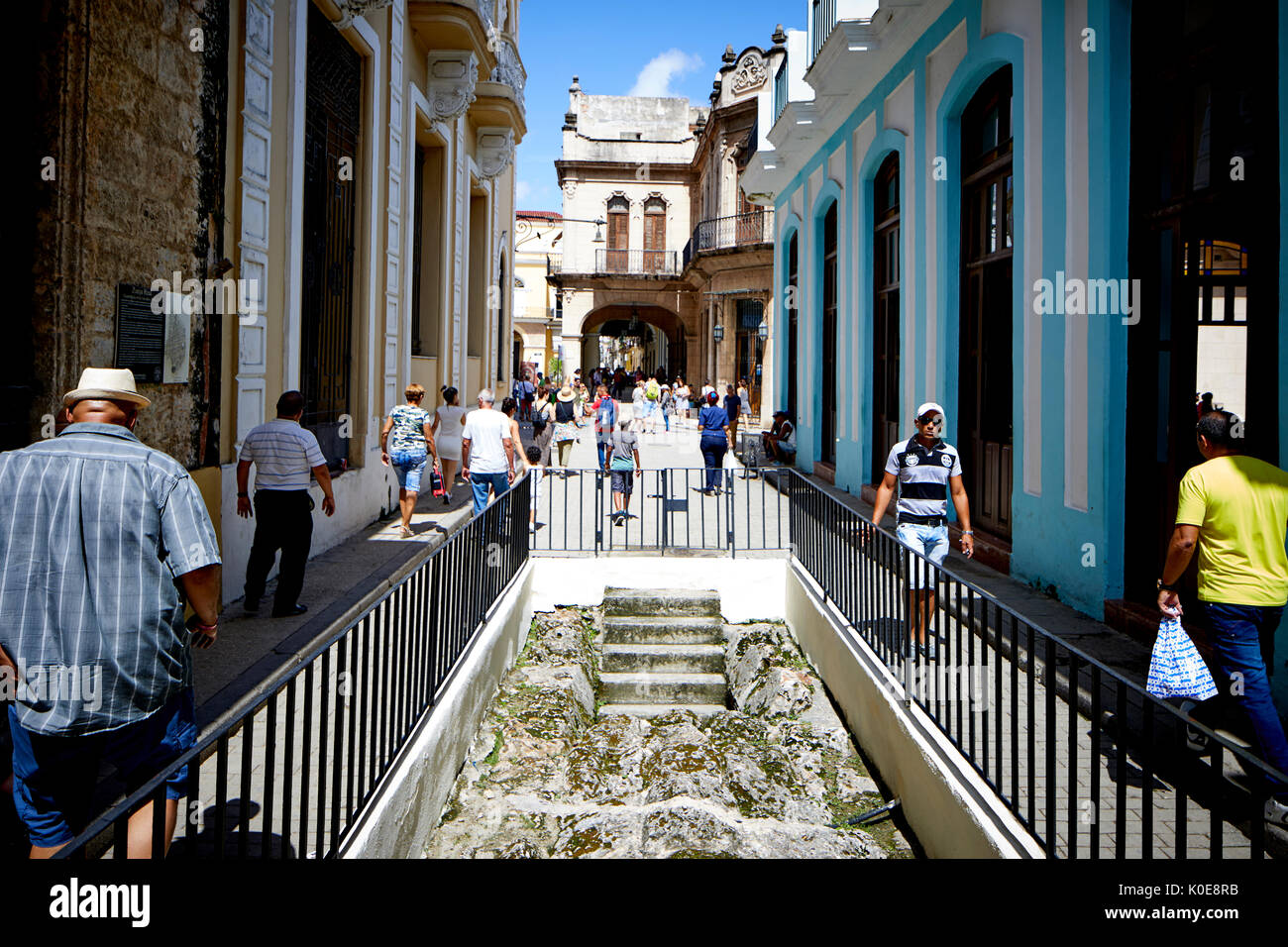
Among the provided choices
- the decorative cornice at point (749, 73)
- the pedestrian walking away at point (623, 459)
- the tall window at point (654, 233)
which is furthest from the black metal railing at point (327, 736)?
the tall window at point (654, 233)

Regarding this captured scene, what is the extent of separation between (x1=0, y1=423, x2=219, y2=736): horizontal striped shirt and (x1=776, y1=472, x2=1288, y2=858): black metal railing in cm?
311

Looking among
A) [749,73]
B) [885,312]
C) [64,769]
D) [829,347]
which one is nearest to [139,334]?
[64,769]

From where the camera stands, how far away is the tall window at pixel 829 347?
1506cm

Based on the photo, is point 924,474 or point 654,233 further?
point 654,233

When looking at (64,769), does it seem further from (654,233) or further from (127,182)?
(654,233)

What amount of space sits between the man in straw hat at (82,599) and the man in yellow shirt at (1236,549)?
4.00 m

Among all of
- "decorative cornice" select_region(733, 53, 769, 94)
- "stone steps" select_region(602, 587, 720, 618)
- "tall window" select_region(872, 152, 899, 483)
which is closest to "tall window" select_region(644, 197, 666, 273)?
"decorative cornice" select_region(733, 53, 769, 94)

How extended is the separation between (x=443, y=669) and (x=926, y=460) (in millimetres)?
3295

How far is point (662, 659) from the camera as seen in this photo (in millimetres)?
8859

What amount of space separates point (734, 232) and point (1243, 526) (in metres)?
28.7

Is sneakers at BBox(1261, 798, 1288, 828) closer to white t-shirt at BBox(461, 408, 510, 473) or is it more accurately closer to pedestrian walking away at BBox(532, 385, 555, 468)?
white t-shirt at BBox(461, 408, 510, 473)

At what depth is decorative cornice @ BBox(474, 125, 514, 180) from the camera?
1667 cm

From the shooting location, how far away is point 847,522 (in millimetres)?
7133

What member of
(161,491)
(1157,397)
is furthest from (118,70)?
(1157,397)
